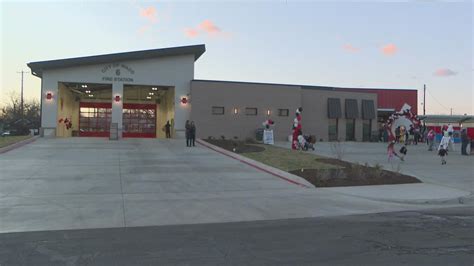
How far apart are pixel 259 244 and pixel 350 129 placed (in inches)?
1408

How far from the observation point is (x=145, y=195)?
12.2m

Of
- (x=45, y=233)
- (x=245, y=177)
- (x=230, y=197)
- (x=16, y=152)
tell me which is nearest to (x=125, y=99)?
(x=16, y=152)

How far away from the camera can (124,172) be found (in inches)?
639

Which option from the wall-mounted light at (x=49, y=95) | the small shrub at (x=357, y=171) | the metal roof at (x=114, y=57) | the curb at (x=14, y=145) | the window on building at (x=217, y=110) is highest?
the metal roof at (x=114, y=57)

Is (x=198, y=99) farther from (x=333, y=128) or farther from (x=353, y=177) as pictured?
(x=353, y=177)

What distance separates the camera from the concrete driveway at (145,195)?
940 cm

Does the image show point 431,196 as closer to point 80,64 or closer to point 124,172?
point 124,172

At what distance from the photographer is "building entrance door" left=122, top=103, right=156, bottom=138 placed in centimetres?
4638

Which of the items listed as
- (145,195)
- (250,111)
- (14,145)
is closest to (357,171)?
(145,195)

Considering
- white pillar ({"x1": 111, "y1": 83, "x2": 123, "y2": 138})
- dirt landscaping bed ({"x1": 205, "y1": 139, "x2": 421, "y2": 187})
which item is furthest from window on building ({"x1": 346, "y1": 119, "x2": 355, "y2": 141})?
dirt landscaping bed ({"x1": 205, "y1": 139, "x2": 421, "y2": 187})

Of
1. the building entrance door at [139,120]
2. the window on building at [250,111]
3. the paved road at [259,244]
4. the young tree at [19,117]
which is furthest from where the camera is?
the young tree at [19,117]

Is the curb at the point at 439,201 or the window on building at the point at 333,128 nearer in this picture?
the curb at the point at 439,201

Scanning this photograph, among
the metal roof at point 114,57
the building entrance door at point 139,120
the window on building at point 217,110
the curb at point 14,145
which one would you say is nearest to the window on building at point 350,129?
the window on building at point 217,110

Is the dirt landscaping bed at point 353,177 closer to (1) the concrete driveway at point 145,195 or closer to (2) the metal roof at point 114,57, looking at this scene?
(1) the concrete driveway at point 145,195
